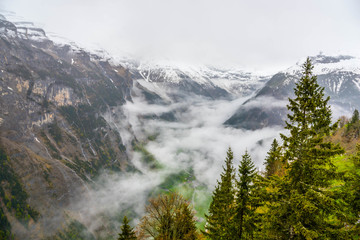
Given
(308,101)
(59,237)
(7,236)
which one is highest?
(308,101)

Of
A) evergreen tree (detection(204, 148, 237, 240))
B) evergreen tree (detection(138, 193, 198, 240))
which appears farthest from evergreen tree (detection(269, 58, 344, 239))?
evergreen tree (detection(138, 193, 198, 240))

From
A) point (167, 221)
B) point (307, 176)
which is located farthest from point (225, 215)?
point (307, 176)

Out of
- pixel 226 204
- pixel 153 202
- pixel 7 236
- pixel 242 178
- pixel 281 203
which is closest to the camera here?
pixel 281 203

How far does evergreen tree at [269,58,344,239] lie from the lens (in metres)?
12.1

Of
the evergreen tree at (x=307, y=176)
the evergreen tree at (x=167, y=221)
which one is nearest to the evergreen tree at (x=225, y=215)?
the evergreen tree at (x=167, y=221)

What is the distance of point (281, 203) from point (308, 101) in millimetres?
6524

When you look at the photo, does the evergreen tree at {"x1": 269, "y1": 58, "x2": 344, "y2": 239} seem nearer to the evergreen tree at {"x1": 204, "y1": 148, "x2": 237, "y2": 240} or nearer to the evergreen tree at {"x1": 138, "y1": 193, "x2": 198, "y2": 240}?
the evergreen tree at {"x1": 204, "y1": 148, "x2": 237, "y2": 240}

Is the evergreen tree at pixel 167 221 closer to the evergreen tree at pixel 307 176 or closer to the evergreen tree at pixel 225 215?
the evergreen tree at pixel 225 215

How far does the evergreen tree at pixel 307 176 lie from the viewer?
12133mm

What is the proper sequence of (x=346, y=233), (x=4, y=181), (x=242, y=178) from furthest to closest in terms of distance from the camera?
(x=4, y=181), (x=242, y=178), (x=346, y=233)

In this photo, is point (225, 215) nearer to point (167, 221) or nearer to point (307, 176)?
point (167, 221)

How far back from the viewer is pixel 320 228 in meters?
12.3

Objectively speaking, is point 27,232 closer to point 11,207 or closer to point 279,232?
point 11,207

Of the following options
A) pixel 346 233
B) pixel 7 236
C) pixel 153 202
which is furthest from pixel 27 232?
pixel 346 233
